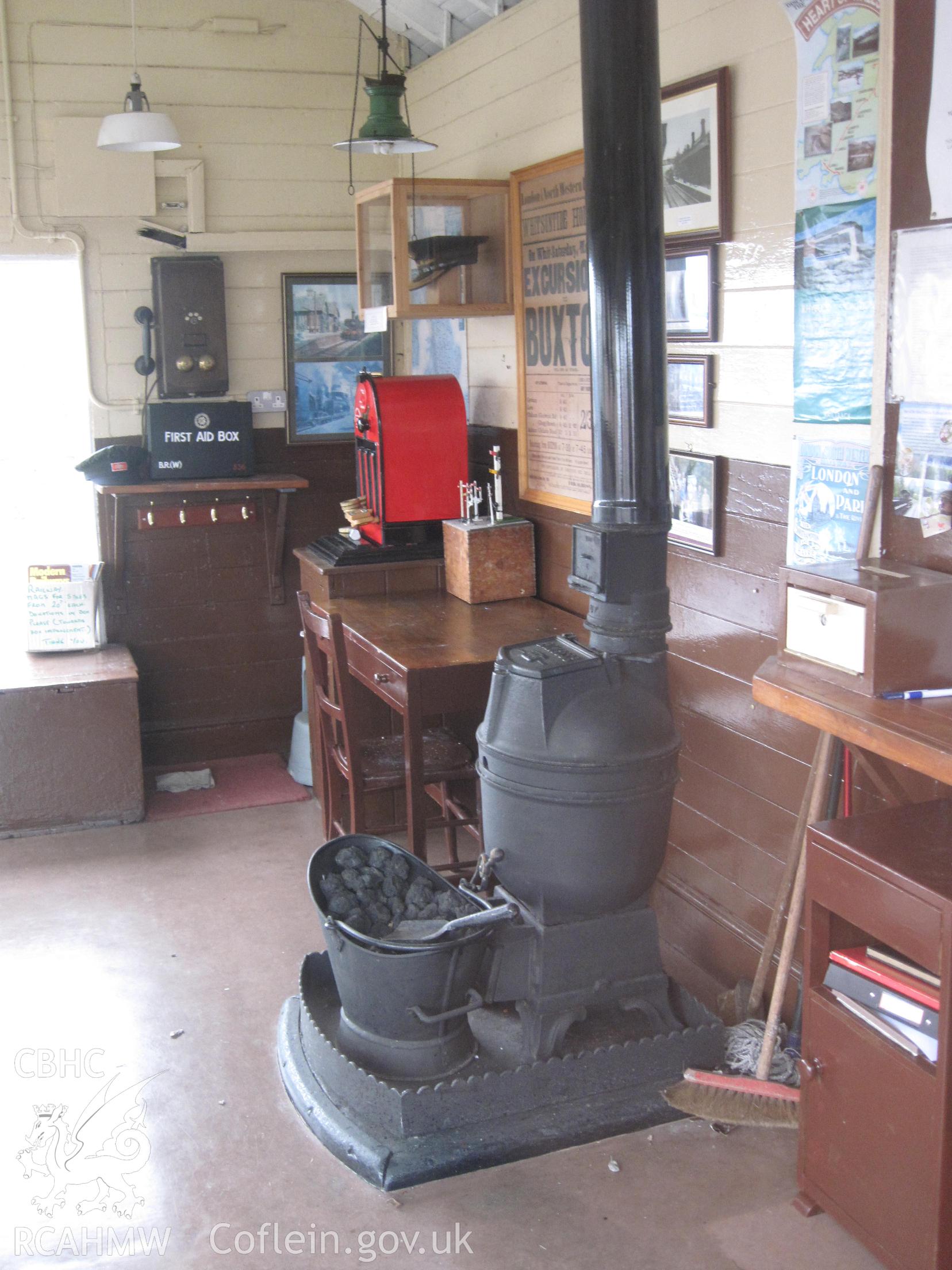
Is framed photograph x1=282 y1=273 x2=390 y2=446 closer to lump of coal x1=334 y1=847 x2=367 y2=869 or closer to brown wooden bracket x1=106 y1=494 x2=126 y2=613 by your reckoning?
brown wooden bracket x1=106 y1=494 x2=126 y2=613

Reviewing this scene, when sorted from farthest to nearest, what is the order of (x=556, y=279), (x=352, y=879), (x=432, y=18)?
(x=432, y=18) → (x=556, y=279) → (x=352, y=879)

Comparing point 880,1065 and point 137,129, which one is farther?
point 137,129

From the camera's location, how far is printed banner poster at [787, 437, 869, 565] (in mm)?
2861

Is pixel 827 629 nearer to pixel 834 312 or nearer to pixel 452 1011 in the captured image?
pixel 834 312

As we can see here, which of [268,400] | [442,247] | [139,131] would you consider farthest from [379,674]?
[139,131]

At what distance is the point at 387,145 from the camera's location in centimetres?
450

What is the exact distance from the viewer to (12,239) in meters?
5.34

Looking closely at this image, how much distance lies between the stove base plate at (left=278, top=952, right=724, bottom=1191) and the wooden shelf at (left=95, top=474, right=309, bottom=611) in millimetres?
2954

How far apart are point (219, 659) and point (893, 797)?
12.5 ft

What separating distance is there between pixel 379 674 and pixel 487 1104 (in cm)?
146

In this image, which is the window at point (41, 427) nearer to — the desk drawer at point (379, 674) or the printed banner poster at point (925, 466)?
the desk drawer at point (379, 674)

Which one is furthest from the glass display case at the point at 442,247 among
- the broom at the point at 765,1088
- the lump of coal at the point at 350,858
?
the broom at the point at 765,1088

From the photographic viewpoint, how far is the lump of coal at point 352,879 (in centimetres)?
328

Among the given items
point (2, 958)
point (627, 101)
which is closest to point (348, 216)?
point (627, 101)
